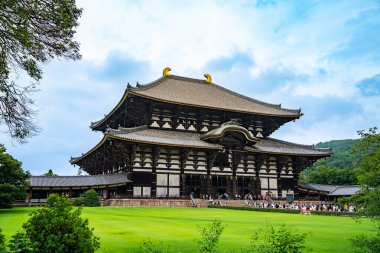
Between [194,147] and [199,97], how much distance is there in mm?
11698

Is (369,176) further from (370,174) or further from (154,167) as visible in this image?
(154,167)

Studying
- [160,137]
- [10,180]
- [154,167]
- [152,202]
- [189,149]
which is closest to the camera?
[10,180]

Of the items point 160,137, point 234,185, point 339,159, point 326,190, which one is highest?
point 339,159

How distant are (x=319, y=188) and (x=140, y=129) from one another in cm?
3210

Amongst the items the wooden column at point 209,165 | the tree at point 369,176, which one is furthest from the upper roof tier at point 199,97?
the tree at point 369,176

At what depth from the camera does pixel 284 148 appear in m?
55.5

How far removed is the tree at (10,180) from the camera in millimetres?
33594

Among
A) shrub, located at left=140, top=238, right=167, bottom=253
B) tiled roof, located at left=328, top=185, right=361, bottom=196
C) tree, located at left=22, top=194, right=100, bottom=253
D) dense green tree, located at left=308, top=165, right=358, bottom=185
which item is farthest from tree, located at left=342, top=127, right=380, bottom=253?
dense green tree, located at left=308, top=165, right=358, bottom=185

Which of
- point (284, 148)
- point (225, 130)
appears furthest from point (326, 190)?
point (225, 130)

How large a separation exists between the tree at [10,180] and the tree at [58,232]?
83.9 ft

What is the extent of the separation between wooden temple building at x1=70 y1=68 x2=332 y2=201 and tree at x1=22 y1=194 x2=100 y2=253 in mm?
30823

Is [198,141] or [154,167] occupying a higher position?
[198,141]

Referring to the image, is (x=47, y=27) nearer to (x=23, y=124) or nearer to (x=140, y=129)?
(x=23, y=124)

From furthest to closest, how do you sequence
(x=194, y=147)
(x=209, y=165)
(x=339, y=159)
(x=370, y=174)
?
(x=339, y=159)
(x=209, y=165)
(x=194, y=147)
(x=370, y=174)
